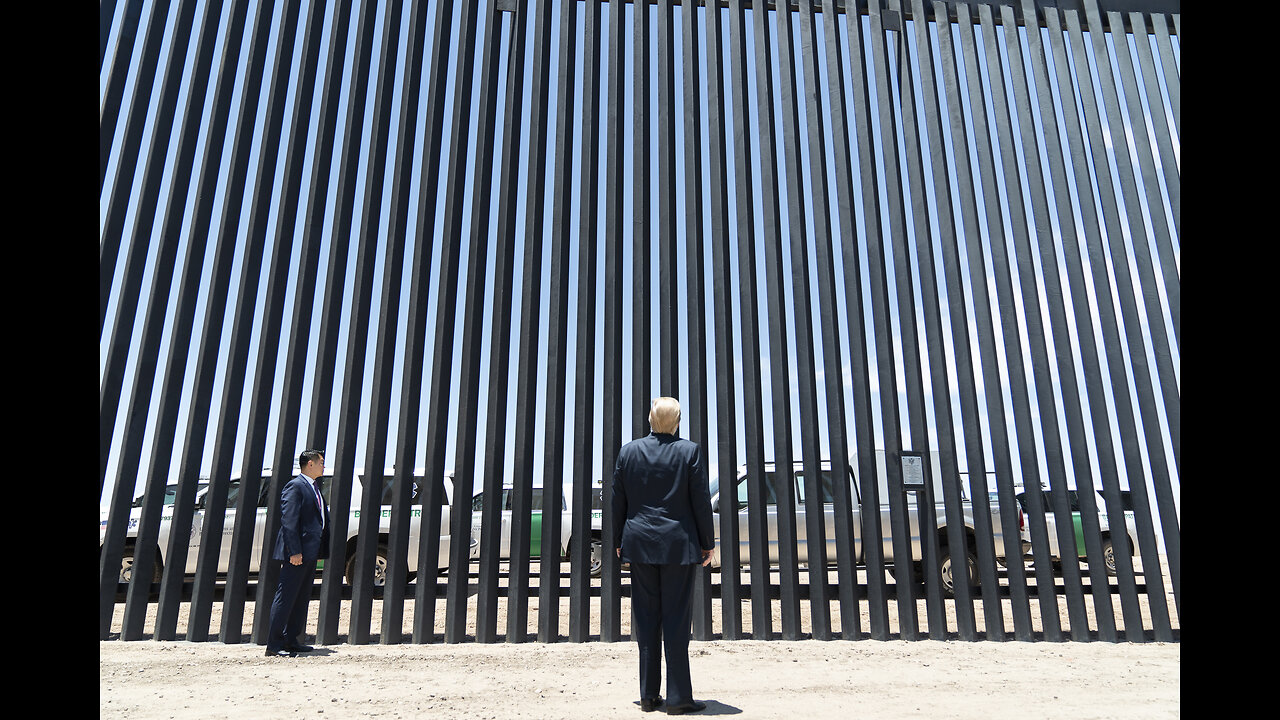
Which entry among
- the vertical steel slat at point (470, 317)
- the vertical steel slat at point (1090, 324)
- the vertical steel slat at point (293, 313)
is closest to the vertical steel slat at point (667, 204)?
the vertical steel slat at point (470, 317)

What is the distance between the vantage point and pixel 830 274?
20.7 ft

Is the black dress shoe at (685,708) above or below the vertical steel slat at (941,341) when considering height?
below

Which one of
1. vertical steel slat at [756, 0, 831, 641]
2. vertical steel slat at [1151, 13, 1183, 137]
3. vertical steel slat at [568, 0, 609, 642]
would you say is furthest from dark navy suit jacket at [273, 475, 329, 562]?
vertical steel slat at [1151, 13, 1183, 137]

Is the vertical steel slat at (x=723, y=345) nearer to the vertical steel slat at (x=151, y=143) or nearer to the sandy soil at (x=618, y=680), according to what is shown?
the sandy soil at (x=618, y=680)

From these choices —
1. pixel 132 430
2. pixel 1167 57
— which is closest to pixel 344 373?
pixel 132 430

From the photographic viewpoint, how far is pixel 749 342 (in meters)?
6.08

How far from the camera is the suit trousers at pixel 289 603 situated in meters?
5.26

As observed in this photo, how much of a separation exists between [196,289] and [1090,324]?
688 centimetres

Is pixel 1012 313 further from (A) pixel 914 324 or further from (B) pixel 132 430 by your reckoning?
(B) pixel 132 430

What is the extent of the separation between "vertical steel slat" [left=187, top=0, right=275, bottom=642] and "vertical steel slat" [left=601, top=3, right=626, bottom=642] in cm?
260

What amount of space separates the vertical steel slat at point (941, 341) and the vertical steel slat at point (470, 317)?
3350 millimetres
